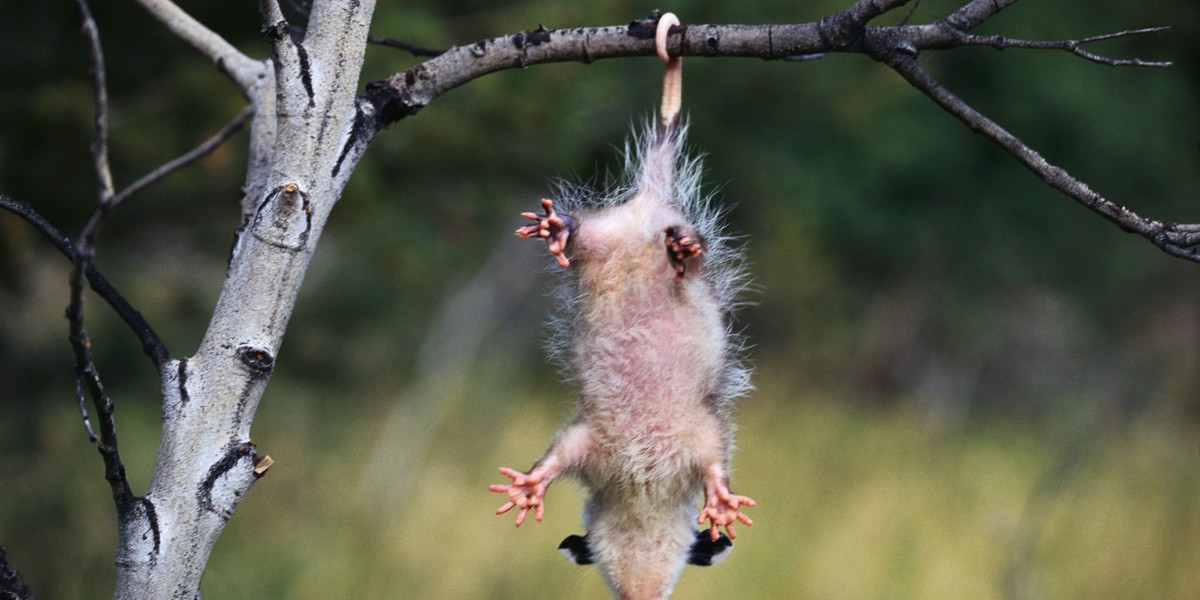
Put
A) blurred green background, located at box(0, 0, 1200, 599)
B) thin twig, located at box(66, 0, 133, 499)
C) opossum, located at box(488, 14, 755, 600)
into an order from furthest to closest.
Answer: blurred green background, located at box(0, 0, 1200, 599) → opossum, located at box(488, 14, 755, 600) → thin twig, located at box(66, 0, 133, 499)

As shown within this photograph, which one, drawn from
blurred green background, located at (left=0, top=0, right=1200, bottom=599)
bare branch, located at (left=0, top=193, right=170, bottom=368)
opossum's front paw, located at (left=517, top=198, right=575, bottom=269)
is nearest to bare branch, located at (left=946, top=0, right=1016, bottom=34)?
opossum's front paw, located at (left=517, top=198, right=575, bottom=269)

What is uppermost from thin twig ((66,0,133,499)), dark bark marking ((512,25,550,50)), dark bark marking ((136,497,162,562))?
dark bark marking ((512,25,550,50))

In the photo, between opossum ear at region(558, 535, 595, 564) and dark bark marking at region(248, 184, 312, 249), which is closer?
dark bark marking at region(248, 184, 312, 249)

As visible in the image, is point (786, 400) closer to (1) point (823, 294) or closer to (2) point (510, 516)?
(1) point (823, 294)

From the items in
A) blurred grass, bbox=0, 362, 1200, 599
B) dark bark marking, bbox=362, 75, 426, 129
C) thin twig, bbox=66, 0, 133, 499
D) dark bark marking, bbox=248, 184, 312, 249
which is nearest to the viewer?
thin twig, bbox=66, 0, 133, 499

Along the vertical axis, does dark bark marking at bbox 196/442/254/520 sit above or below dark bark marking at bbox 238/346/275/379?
below

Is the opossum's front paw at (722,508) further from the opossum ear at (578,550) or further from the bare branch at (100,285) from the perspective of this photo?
the bare branch at (100,285)

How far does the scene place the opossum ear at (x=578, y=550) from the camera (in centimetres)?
205

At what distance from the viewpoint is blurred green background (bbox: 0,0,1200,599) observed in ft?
16.2

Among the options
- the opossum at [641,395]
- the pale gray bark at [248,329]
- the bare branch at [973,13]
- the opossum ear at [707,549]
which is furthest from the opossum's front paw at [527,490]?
the bare branch at [973,13]

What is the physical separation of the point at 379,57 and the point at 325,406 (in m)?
3.99

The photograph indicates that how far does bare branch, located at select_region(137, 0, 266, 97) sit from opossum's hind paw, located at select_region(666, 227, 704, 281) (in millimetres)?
758

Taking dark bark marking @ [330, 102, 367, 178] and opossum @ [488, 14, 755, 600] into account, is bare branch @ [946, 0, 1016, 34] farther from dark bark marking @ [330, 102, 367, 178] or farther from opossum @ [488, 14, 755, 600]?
dark bark marking @ [330, 102, 367, 178]

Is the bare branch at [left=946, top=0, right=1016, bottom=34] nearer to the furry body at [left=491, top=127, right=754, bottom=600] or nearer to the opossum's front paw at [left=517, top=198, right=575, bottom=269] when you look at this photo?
the furry body at [left=491, top=127, right=754, bottom=600]
